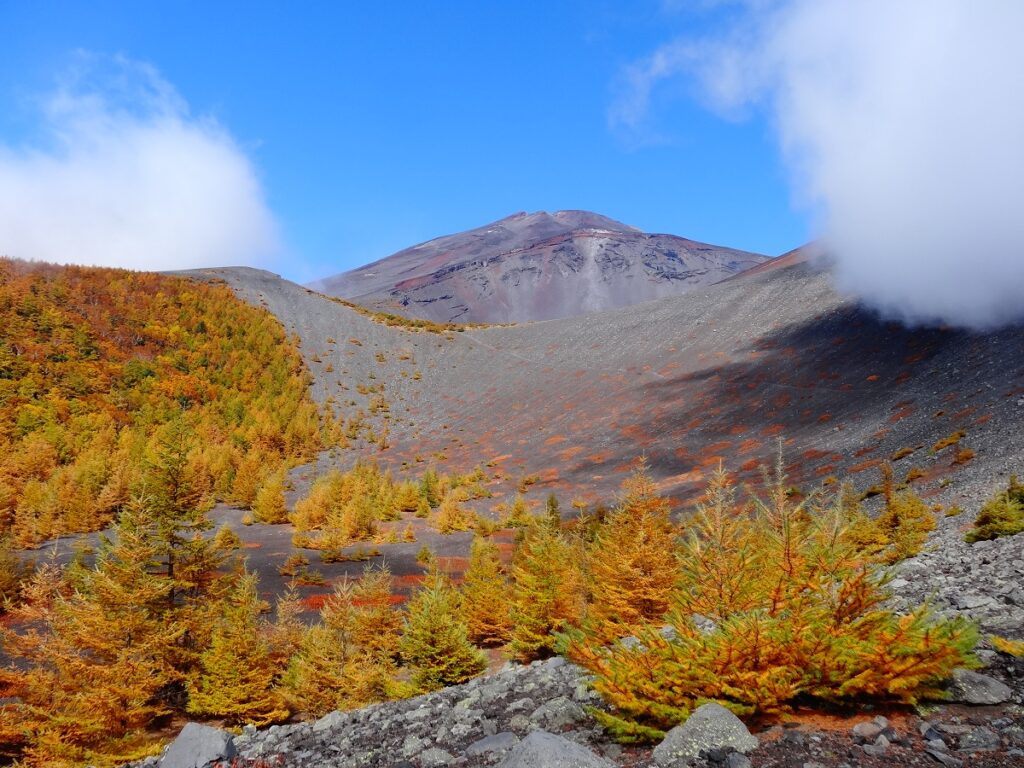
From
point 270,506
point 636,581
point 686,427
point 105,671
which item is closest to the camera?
point 105,671

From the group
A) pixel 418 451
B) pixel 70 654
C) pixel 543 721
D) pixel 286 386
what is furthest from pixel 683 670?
pixel 286 386

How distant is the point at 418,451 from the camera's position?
6669cm

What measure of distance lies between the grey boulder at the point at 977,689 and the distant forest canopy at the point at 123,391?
4694cm

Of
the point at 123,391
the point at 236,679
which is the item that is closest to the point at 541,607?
the point at 236,679

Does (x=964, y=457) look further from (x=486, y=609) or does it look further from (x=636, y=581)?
(x=486, y=609)

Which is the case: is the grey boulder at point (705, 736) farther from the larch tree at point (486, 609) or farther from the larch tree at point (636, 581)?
the larch tree at point (486, 609)

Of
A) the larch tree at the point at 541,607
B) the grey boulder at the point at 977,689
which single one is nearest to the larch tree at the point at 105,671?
the larch tree at the point at 541,607

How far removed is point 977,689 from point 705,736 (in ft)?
7.62

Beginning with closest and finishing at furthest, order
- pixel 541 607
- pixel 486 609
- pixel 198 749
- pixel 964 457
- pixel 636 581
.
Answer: pixel 198 749 → pixel 636 581 → pixel 541 607 → pixel 486 609 → pixel 964 457

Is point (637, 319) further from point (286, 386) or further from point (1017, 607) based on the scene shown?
point (1017, 607)

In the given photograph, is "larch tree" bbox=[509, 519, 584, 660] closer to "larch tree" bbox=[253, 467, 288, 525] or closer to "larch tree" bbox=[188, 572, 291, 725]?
"larch tree" bbox=[188, 572, 291, 725]

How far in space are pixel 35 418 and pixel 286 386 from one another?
2721 centimetres

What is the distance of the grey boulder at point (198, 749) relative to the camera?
8398 millimetres

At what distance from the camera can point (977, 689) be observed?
4.57 metres
